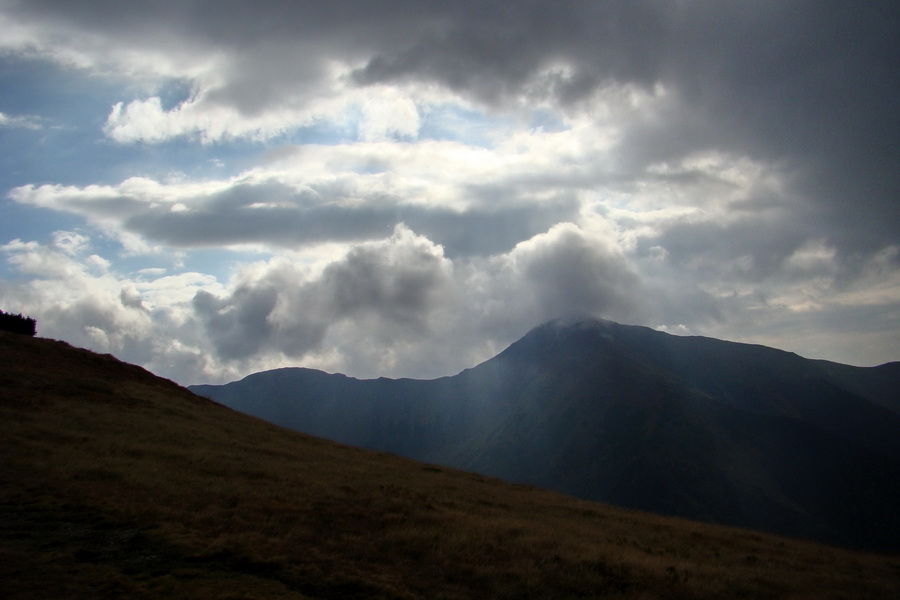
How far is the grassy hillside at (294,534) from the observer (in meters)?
15.3

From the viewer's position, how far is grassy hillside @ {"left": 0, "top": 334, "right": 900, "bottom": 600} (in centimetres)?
1530

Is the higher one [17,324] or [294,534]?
[17,324]

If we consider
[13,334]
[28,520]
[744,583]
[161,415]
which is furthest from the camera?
[13,334]

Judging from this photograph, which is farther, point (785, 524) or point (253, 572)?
point (785, 524)

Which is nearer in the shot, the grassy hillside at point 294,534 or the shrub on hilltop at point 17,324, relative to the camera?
the grassy hillside at point 294,534

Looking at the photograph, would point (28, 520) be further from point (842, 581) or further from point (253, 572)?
point (842, 581)

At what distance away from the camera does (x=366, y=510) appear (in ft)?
76.3

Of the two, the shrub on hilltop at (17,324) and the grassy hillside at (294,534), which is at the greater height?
the shrub on hilltop at (17,324)

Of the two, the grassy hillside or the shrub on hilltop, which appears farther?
the shrub on hilltop

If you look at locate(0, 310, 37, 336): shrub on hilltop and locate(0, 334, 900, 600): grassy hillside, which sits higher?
locate(0, 310, 37, 336): shrub on hilltop

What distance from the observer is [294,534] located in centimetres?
1906

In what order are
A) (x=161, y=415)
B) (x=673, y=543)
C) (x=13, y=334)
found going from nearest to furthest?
(x=673, y=543) → (x=161, y=415) → (x=13, y=334)

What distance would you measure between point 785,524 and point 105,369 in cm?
20347

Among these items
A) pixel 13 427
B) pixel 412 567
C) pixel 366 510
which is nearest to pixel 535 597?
pixel 412 567
